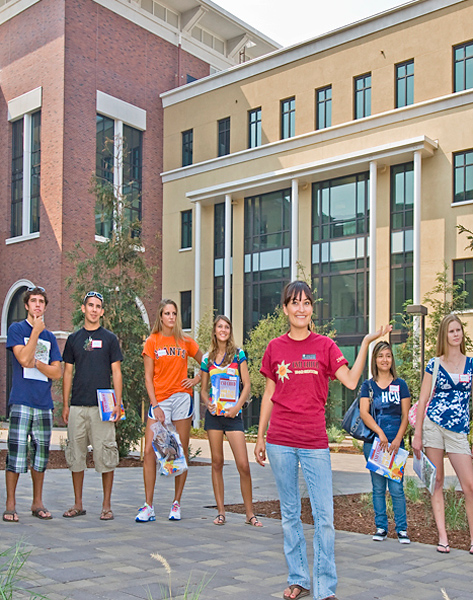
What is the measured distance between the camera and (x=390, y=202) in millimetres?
26312

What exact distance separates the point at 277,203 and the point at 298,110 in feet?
12.8

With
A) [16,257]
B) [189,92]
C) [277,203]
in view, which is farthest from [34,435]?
[189,92]

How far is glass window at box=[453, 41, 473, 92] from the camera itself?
80.1 ft

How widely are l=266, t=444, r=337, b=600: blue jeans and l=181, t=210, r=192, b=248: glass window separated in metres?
29.4

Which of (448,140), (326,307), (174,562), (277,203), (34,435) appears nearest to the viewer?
(174,562)

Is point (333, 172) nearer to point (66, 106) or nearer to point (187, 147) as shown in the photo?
point (187, 147)

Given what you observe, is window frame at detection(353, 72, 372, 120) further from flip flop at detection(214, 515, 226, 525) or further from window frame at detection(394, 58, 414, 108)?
flip flop at detection(214, 515, 226, 525)

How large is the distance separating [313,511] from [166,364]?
122 inches

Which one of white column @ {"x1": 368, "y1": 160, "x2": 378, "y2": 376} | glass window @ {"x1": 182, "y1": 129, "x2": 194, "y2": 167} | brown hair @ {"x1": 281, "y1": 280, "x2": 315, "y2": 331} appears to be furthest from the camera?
glass window @ {"x1": 182, "y1": 129, "x2": 194, "y2": 167}

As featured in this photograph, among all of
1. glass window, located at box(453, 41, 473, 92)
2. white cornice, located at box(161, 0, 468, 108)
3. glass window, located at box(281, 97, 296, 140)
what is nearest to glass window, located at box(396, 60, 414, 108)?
white cornice, located at box(161, 0, 468, 108)

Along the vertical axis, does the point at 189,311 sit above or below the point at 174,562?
above

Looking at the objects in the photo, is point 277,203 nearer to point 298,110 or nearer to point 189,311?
point 298,110

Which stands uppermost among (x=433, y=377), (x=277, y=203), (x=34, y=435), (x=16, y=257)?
(x=277, y=203)

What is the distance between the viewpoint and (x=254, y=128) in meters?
31.0
